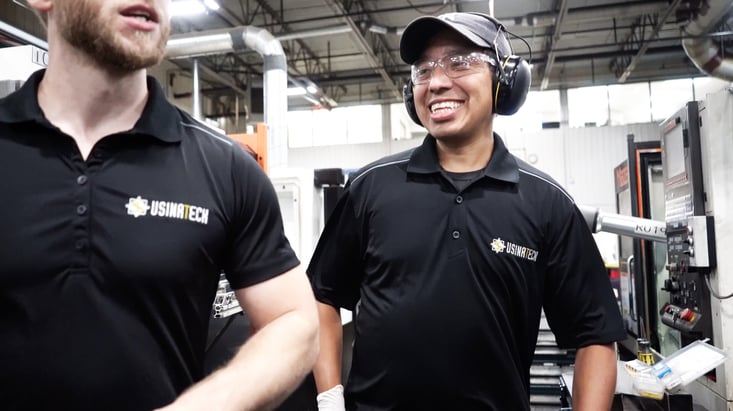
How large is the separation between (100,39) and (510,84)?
3.15 ft

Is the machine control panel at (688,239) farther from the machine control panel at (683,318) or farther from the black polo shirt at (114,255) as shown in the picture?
the black polo shirt at (114,255)

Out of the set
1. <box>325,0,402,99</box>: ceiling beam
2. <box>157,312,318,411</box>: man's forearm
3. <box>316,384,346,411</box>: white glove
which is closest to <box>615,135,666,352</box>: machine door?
<box>316,384,346,411</box>: white glove

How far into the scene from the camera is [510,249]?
4.09 ft

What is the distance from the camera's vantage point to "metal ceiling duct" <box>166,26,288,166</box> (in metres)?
4.06

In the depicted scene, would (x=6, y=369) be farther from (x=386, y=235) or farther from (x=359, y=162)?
(x=359, y=162)

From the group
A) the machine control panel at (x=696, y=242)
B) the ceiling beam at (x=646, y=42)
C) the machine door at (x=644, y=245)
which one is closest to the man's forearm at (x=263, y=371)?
the machine control panel at (x=696, y=242)

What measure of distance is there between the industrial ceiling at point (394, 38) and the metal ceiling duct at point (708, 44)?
0.40ft

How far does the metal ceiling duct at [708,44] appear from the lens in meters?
5.83

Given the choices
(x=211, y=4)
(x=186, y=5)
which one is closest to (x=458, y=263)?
(x=186, y=5)

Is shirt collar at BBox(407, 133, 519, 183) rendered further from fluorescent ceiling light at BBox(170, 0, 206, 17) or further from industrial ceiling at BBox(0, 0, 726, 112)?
fluorescent ceiling light at BBox(170, 0, 206, 17)

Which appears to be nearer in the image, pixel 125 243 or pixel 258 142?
pixel 125 243

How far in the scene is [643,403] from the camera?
2.09 meters

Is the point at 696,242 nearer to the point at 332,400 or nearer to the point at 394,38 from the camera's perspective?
the point at 332,400

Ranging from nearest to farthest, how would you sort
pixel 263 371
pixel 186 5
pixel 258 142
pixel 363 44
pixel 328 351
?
pixel 263 371
pixel 328 351
pixel 258 142
pixel 186 5
pixel 363 44
